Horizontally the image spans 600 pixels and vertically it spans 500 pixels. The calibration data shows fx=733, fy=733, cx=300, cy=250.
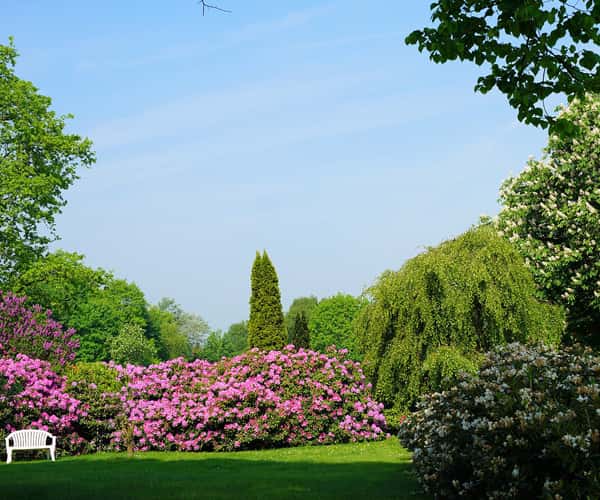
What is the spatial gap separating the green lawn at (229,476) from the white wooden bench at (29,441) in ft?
2.82

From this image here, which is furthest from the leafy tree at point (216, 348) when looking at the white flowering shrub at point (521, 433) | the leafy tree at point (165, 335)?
the white flowering shrub at point (521, 433)

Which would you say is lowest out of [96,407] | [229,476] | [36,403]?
[229,476]

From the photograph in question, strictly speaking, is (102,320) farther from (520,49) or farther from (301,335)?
(520,49)

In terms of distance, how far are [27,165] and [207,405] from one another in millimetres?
14643

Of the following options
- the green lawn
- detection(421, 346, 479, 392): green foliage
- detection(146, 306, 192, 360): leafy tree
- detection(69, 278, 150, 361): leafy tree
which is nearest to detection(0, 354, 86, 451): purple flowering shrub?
the green lawn

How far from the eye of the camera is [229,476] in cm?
1079

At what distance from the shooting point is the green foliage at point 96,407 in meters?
17.6

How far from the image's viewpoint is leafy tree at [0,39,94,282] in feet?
85.3

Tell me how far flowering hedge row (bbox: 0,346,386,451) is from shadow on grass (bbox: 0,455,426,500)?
325 centimetres

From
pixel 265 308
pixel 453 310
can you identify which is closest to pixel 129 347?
pixel 265 308

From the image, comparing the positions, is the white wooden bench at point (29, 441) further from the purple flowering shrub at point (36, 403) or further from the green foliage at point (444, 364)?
the green foliage at point (444, 364)

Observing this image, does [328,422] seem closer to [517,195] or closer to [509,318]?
[509,318]

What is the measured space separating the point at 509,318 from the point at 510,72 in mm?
9273

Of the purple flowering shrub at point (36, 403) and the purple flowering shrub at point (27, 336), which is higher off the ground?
the purple flowering shrub at point (27, 336)
